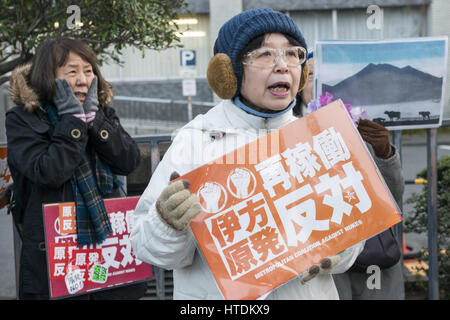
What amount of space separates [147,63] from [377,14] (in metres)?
12.7

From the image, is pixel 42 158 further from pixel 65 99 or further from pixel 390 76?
pixel 390 76

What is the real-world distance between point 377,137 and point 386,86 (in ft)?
2.40

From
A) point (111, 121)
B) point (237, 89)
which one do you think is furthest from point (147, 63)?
point (237, 89)

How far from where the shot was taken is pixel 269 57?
1579 mm

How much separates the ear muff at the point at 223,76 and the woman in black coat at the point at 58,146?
3.16 feet

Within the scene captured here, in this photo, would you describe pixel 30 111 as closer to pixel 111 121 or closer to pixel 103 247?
pixel 111 121

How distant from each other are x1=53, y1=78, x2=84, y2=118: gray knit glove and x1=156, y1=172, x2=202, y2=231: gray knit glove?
1201 millimetres

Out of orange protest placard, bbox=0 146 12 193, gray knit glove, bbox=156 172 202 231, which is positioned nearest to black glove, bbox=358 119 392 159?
gray knit glove, bbox=156 172 202 231

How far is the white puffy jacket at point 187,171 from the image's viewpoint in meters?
1.51

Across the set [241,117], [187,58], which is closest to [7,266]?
[241,117]

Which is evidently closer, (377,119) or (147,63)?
(377,119)

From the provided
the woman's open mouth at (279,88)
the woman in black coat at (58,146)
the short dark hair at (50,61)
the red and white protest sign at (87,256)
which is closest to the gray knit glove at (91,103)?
the woman in black coat at (58,146)

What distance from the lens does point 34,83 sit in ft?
7.90

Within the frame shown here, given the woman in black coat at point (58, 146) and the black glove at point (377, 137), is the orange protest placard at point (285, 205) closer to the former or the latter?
the black glove at point (377, 137)
